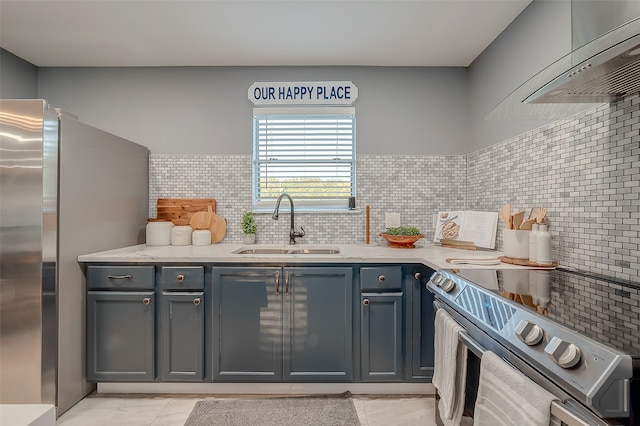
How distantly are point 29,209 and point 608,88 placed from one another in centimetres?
289

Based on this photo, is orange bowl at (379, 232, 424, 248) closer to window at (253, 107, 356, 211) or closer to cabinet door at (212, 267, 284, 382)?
window at (253, 107, 356, 211)

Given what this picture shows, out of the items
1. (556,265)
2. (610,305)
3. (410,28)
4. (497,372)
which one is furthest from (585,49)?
(410,28)

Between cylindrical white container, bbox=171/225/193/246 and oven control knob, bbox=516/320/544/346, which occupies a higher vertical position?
cylindrical white container, bbox=171/225/193/246

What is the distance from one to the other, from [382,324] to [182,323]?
1.31 meters

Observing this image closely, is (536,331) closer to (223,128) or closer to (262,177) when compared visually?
(262,177)

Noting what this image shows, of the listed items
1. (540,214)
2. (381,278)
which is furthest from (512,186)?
(381,278)

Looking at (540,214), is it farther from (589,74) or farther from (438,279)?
(589,74)

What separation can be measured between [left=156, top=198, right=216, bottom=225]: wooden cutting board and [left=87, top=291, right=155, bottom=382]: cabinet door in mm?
898

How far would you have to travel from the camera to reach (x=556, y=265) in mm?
1794

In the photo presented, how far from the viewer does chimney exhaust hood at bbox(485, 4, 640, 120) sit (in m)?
0.97

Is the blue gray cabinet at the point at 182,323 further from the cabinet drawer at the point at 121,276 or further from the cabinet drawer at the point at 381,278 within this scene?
the cabinet drawer at the point at 381,278

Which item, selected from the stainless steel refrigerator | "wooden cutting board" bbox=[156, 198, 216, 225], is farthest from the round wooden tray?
the stainless steel refrigerator

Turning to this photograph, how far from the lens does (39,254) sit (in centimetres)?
190

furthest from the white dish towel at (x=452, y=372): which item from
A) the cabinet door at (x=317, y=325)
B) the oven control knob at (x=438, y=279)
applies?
the cabinet door at (x=317, y=325)
